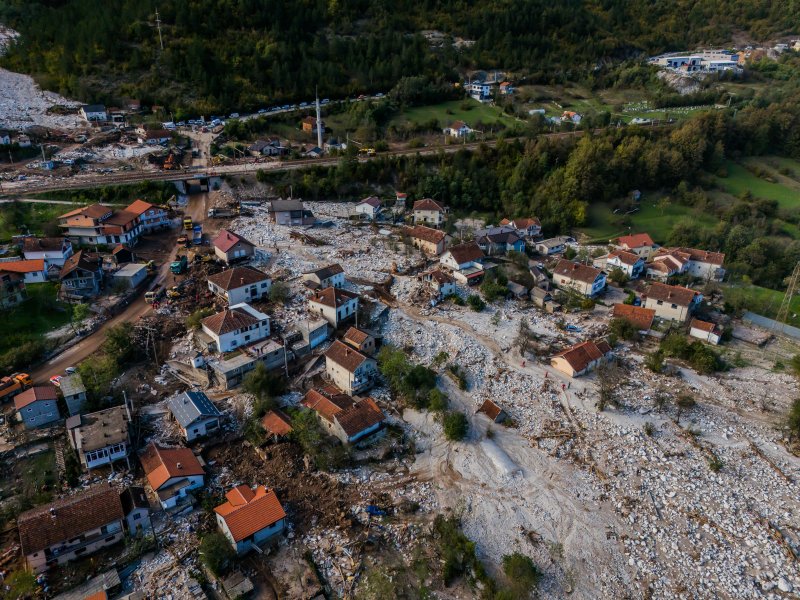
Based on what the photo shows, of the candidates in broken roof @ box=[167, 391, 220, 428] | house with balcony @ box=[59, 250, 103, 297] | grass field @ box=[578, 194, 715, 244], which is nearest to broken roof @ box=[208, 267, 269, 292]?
house with balcony @ box=[59, 250, 103, 297]

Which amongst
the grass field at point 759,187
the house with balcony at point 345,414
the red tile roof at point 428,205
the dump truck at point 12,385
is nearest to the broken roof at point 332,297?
the house with balcony at point 345,414

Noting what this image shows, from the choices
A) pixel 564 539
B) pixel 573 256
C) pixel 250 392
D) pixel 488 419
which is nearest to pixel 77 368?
pixel 250 392

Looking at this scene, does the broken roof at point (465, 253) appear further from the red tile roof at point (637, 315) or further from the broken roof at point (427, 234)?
the red tile roof at point (637, 315)

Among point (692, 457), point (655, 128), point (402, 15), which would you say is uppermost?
point (402, 15)

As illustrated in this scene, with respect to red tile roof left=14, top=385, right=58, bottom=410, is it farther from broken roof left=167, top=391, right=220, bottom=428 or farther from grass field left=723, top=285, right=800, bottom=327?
grass field left=723, top=285, right=800, bottom=327

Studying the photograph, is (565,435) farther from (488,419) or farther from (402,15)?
(402,15)

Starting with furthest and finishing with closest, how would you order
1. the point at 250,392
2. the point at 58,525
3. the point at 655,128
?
the point at 655,128 < the point at 250,392 < the point at 58,525

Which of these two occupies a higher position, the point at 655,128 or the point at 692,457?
the point at 655,128
